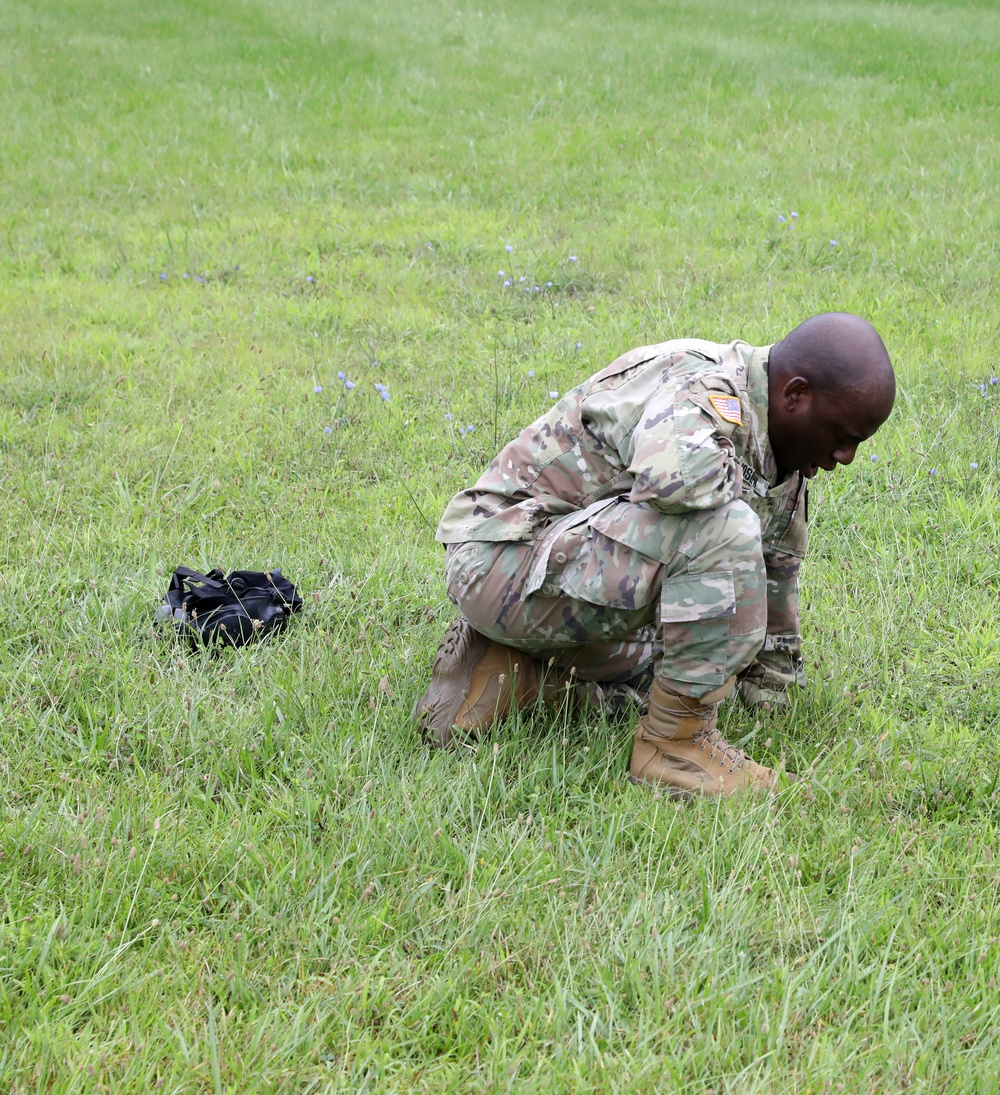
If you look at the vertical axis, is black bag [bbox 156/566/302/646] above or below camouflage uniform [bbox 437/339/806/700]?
below

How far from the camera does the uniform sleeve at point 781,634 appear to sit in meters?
3.33

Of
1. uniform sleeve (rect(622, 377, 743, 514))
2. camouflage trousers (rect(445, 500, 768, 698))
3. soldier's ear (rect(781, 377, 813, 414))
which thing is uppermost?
soldier's ear (rect(781, 377, 813, 414))

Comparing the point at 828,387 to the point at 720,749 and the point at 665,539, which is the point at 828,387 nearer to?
the point at 665,539

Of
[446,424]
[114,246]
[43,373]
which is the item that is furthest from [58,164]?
[446,424]

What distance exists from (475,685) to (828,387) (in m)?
1.22

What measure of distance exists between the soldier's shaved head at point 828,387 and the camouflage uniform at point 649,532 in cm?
6

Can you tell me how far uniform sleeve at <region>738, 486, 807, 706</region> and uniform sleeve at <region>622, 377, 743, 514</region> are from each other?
550mm

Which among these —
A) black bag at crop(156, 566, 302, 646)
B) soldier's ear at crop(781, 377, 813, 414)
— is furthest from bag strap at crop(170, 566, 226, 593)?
soldier's ear at crop(781, 377, 813, 414)

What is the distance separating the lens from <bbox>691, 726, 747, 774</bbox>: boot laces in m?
3.00

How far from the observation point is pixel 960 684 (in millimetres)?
3463

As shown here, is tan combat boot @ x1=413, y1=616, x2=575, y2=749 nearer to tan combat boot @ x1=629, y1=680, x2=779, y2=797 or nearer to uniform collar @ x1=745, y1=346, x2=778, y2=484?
tan combat boot @ x1=629, y1=680, x2=779, y2=797

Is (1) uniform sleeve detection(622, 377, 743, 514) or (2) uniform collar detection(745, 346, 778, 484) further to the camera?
(2) uniform collar detection(745, 346, 778, 484)

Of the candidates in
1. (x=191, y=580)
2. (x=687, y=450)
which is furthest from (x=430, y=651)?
(x=687, y=450)

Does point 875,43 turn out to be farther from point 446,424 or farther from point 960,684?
point 960,684
